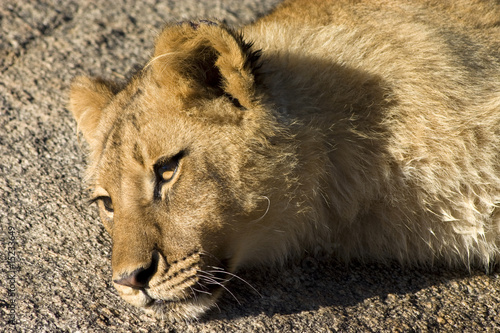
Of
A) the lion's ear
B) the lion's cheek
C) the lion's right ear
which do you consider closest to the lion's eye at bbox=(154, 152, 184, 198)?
the lion's ear

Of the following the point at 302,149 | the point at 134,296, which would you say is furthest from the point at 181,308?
the point at 302,149

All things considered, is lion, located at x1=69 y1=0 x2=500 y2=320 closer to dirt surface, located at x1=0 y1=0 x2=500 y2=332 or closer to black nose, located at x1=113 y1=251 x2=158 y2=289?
black nose, located at x1=113 y1=251 x2=158 y2=289

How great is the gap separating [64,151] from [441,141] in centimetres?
232

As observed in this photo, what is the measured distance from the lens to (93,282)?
2.83 m

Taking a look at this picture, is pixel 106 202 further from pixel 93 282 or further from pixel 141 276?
pixel 141 276

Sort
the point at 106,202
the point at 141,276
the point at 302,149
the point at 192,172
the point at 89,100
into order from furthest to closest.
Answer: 1. the point at 89,100
2. the point at 106,202
3. the point at 302,149
4. the point at 192,172
5. the point at 141,276

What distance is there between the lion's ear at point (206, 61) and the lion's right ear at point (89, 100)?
706 mm

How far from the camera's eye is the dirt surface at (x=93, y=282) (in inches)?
102

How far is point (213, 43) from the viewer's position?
2.50 metres

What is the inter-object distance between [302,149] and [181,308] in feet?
3.02

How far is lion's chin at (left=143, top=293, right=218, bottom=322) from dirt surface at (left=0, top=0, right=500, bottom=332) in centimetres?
5

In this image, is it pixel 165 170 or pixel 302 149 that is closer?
pixel 165 170

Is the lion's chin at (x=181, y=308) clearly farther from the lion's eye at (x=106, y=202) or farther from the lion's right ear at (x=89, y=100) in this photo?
the lion's right ear at (x=89, y=100)

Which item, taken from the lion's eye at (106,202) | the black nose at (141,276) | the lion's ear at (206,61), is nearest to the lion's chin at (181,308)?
the black nose at (141,276)
